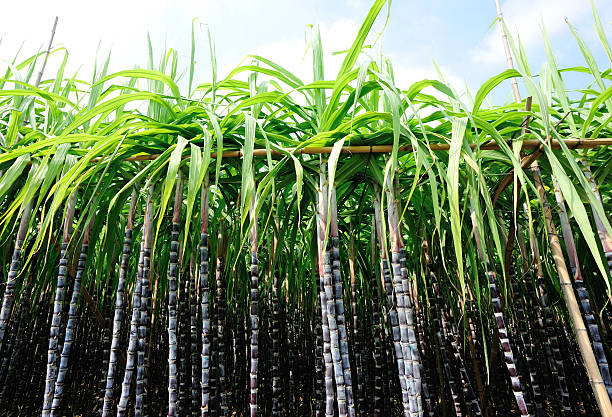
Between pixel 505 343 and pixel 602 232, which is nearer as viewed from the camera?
pixel 505 343

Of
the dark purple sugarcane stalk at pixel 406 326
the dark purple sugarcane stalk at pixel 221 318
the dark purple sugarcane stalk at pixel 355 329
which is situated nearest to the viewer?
the dark purple sugarcane stalk at pixel 406 326

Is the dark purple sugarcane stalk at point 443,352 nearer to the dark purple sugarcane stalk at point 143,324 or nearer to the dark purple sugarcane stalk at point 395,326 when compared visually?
the dark purple sugarcane stalk at point 395,326

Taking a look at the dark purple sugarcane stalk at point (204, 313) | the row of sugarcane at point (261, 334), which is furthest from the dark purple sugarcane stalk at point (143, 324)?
the dark purple sugarcane stalk at point (204, 313)

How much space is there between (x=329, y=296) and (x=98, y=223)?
697 mm

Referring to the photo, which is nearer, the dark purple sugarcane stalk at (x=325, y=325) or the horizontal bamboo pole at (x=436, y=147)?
the dark purple sugarcane stalk at (x=325, y=325)

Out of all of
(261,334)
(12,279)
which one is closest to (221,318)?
(12,279)

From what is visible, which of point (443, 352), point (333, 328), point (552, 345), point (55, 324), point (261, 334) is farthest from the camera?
point (261, 334)

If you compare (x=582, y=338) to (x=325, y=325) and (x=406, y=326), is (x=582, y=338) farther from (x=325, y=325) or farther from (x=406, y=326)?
(x=325, y=325)

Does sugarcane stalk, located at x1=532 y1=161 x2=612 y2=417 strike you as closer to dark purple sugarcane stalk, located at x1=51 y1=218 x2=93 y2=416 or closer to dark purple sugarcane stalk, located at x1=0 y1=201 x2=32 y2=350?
dark purple sugarcane stalk, located at x1=51 y1=218 x2=93 y2=416

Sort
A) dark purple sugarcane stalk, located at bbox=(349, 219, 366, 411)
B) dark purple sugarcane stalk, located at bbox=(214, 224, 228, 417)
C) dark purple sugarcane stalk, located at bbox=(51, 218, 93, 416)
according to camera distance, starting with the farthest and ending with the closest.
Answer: dark purple sugarcane stalk, located at bbox=(349, 219, 366, 411) → dark purple sugarcane stalk, located at bbox=(214, 224, 228, 417) → dark purple sugarcane stalk, located at bbox=(51, 218, 93, 416)

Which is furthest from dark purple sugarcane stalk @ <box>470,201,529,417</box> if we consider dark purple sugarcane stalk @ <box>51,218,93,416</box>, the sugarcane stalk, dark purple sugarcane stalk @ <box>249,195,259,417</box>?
dark purple sugarcane stalk @ <box>51,218,93,416</box>

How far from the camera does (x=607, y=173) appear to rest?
40.5 inches

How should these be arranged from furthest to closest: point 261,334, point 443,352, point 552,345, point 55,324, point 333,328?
point 261,334 < point 443,352 < point 552,345 < point 55,324 < point 333,328

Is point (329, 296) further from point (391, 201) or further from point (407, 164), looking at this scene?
point (407, 164)
